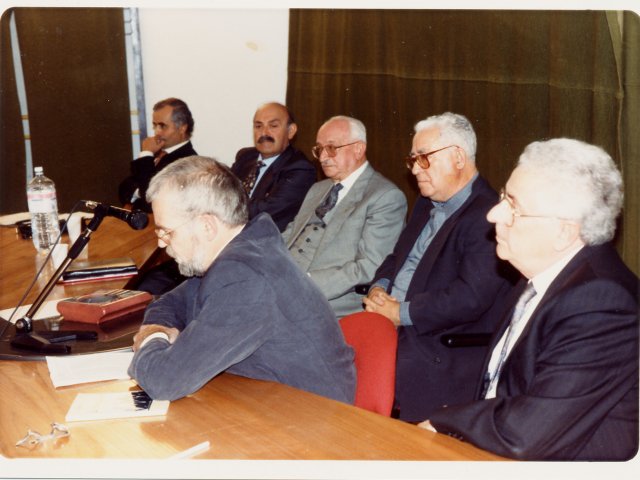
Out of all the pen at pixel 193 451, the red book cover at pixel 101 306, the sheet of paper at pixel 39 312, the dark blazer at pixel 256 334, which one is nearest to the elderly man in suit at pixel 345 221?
the red book cover at pixel 101 306

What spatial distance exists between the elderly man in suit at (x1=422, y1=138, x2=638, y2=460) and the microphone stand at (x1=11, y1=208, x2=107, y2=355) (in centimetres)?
111

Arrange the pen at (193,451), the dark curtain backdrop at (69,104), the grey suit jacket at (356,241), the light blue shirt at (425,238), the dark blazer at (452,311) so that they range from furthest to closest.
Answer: the dark curtain backdrop at (69,104) < the grey suit jacket at (356,241) < the light blue shirt at (425,238) < the dark blazer at (452,311) < the pen at (193,451)

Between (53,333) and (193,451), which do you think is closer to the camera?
(193,451)

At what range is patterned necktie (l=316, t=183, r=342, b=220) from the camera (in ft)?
11.6

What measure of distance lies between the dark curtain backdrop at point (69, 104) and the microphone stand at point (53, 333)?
10.3 feet

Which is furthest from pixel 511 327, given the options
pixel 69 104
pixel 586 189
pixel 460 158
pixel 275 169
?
pixel 69 104

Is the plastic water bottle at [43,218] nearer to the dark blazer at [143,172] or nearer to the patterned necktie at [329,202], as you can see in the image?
the dark blazer at [143,172]

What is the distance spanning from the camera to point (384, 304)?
277cm

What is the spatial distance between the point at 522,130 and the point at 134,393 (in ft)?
8.81

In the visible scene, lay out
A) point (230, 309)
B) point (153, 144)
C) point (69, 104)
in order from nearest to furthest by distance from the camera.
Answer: point (230, 309) < point (153, 144) < point (69, 104)

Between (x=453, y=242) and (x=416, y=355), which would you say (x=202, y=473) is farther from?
(x=453, y=242)

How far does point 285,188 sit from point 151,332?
2.22 m

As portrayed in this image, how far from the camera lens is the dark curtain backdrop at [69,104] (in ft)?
17.0

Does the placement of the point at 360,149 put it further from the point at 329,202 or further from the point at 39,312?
the point at 39,312
